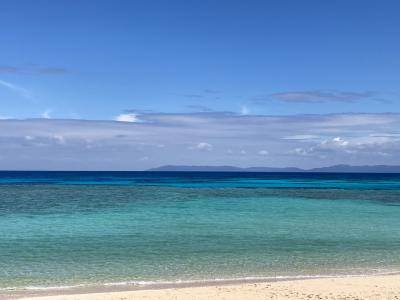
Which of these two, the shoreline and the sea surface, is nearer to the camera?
the shoreline

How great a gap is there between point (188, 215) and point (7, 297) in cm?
2525

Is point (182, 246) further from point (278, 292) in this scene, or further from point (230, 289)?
point (278, 292)

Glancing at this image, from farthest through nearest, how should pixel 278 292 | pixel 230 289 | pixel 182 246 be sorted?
1. pixel 182 246
2. pixel 230 289
3. pixel 278 292

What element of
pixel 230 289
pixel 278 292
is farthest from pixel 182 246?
pixel 278 292

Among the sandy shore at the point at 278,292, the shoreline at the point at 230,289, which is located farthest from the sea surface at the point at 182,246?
the sandy shore at the point at 278,292

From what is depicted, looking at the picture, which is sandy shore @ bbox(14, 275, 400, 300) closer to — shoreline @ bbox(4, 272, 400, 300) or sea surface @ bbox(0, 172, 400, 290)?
shoreline @ bbox(4, 272, 400, 300)

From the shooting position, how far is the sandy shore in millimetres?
16078

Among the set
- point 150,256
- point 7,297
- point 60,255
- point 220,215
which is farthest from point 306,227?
point 7,297

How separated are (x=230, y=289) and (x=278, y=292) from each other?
1566mm

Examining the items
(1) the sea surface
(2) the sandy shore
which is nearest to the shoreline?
(2) the sandy shore

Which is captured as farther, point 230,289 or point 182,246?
point 182,246

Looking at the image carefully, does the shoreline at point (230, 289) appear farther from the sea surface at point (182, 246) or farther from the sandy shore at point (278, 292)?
the sea surface at point (182, 246)

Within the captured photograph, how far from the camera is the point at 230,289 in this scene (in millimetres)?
17141

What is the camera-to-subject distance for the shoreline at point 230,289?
53.4 feet
